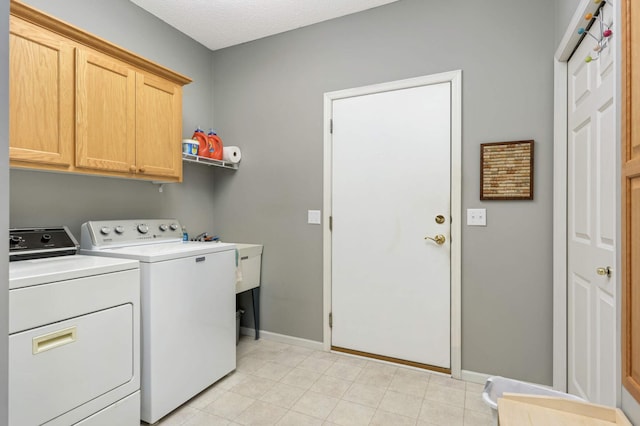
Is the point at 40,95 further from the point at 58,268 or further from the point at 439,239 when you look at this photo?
the point at 439,239

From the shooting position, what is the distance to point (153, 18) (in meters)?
2.62

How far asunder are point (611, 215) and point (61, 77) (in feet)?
8.73

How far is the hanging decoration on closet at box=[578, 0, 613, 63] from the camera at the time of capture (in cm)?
133

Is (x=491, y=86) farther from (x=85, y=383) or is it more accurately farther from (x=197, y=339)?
(x=85, y=383)

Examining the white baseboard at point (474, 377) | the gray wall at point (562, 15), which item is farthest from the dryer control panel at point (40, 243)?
the gray wall at point (562, 15)

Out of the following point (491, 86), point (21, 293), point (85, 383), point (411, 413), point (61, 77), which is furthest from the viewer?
point (491, 86)

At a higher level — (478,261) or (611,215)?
(611,215)

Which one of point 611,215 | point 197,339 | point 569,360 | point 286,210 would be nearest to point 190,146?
point 286,210

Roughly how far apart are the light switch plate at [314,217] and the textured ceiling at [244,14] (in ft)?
5.17

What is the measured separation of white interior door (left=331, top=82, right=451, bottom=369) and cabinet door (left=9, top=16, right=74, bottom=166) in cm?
173

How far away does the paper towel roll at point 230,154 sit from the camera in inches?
117

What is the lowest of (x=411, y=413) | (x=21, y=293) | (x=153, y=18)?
(x=411, y=413)

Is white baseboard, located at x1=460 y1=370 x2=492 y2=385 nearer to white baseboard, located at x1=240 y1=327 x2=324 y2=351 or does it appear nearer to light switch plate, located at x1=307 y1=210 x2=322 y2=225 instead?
white baseboard, located at x1=240 y1=327 x2=324 y2=351

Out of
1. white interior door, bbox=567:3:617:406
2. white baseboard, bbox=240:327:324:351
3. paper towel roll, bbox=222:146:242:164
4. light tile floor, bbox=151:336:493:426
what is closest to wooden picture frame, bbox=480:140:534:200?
white interior door, bbox=567:3:617:406
